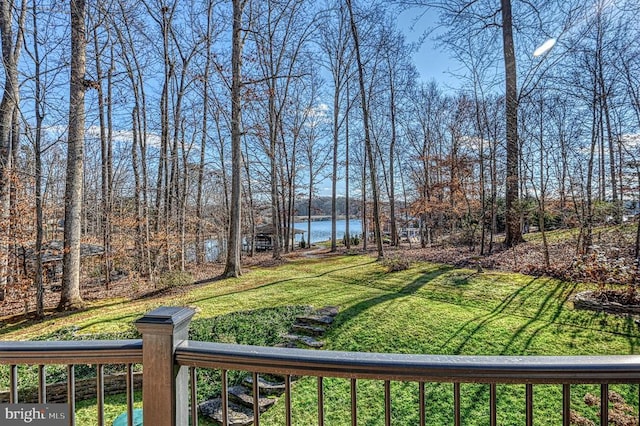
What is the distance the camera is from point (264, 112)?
13.6 m

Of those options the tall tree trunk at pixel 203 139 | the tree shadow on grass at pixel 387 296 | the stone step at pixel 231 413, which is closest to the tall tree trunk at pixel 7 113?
the tall tree trunk at pixel 203 139

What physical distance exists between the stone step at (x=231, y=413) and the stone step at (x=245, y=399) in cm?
4

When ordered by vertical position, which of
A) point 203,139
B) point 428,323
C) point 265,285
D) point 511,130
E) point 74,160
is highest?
point 203,139

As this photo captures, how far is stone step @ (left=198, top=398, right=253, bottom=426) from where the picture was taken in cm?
289

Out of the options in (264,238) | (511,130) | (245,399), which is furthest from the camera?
(264,238)

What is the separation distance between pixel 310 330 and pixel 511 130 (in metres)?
7.04

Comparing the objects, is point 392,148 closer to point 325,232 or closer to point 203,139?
point 203,139

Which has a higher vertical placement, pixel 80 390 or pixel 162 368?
pixel 162 368

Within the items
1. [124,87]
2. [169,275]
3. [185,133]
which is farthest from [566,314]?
[124,87]

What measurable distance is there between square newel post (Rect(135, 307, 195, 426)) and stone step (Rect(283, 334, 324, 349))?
2.94 meters

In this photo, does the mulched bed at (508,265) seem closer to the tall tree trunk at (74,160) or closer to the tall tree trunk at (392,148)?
the tall tree trunk at (74,160)

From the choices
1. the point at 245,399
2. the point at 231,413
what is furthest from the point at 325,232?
the point at 231,413

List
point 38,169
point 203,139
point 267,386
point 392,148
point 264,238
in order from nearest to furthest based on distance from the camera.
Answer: point 267,386
point 38,169
point 203,139
point 392,148
point 264,238

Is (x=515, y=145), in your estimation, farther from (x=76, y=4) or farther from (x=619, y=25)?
(x=76, y=4)
